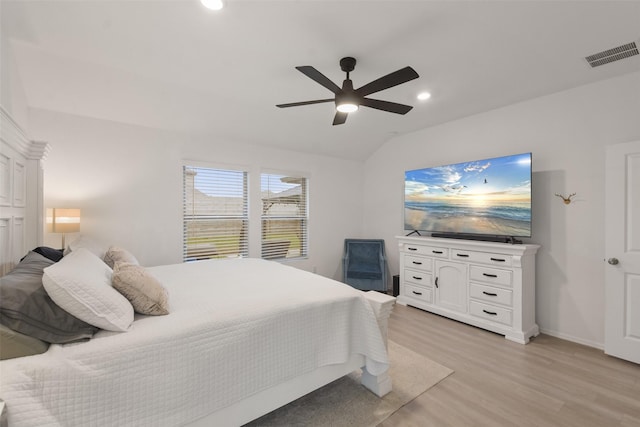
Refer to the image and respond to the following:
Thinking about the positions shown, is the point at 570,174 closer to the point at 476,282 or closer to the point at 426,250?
the point at 476,282

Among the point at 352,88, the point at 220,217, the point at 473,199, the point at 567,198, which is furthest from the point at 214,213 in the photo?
the point at 567,198

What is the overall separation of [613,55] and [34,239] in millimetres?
5373

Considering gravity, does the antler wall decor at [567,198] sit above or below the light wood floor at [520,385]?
above

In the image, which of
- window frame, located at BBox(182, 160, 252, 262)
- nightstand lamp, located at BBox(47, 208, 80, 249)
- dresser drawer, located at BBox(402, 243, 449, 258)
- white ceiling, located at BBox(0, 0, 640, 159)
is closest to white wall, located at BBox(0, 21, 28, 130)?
white ceiling, located at BBox(0, 0, 640, 159)

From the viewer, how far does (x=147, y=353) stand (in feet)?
4.19

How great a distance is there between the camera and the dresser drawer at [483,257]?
308 cm

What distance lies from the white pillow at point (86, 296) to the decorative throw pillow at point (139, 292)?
0.05m

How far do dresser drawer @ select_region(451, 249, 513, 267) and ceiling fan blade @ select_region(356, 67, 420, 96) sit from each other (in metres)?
2.31

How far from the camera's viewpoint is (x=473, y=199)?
138 inches

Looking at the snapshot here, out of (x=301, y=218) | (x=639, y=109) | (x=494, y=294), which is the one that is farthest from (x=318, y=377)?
(x=639, y=109)

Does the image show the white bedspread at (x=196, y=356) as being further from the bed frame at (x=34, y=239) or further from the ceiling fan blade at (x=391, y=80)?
the ceiling fan blade at (x=391, y=80)

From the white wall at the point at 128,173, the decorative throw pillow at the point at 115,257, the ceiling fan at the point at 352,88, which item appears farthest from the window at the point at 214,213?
the ceiling fan at the point at 352,88

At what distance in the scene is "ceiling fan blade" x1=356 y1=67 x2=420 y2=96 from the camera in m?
1.91

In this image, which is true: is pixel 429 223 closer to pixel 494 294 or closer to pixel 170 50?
pixel 494 294
